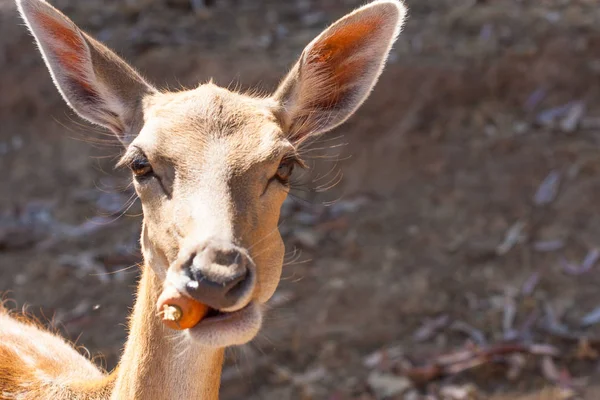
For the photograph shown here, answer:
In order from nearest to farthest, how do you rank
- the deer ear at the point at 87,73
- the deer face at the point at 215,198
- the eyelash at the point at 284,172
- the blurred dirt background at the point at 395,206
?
the deer face at the point at 215,198 → the eyelash at the point at 284,172 → the deer ear at the point at 87,73 → the blurred dirt background at the point at 395,206

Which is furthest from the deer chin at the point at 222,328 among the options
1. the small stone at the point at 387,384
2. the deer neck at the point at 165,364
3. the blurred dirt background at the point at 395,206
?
the small stone at the point at 387,384

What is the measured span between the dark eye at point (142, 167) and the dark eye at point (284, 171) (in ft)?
2.02

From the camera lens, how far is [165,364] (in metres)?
4.29

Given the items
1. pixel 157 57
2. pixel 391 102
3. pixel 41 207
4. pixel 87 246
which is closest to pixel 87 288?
pixel 87 246

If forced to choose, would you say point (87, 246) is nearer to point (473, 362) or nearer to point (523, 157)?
point (473, 362)

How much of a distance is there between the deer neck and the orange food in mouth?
450mm

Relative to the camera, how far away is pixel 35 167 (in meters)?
10.6

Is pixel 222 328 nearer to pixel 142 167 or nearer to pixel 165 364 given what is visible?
pixel 165 364

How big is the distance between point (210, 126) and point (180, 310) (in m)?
0.99

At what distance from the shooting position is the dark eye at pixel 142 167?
429 cm

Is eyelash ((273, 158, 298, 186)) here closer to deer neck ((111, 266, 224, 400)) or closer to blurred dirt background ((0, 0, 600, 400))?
deer neck ((111, 266, 224, 400))

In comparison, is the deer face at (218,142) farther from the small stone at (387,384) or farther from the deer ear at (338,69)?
the small stone at (387,384)

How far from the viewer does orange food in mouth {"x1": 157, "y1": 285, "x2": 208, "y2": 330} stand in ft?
12.3

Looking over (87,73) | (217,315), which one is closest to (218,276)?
(217,315)
